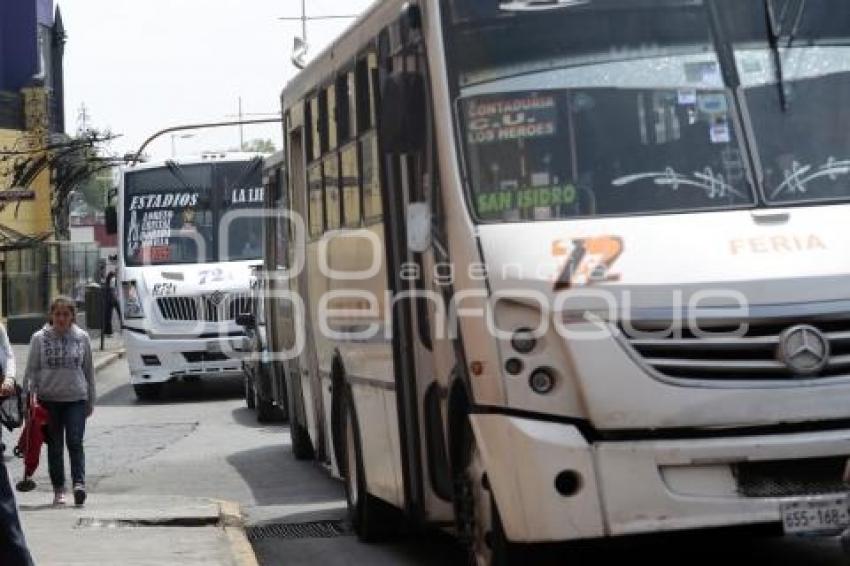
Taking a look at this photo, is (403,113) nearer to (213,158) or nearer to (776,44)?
(776,44)

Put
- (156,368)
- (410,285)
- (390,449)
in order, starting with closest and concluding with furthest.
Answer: (410,285)
(390,449)
(156,368)

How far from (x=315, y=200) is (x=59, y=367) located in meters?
2.87

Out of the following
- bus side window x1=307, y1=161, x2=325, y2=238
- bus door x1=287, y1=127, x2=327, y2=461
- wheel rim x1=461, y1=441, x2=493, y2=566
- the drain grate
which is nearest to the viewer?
wheel rim x1=461, y1=441, x2=493, y2=566

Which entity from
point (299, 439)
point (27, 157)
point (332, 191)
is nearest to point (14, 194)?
point (27, 157)

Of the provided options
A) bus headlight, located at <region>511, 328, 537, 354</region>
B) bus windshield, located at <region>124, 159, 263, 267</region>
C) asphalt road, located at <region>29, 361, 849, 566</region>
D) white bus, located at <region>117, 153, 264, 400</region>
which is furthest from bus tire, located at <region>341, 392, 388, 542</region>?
bus windshield, located at <region>124, 159, 263, 267</region>

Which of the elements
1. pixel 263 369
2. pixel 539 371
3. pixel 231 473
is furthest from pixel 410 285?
pixel 263 369

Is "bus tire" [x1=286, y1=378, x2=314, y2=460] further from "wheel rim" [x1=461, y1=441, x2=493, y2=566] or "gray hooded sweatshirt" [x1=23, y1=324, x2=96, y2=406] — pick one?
"wheel rim" [x1=461, y1=441, x2=493, y2=566]

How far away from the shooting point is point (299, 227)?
15102 millimetres

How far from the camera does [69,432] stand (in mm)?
15258

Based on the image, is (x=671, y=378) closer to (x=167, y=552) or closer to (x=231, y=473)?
(x=167, y=552)

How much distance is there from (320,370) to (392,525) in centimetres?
188

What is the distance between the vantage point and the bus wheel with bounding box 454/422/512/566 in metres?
8.80

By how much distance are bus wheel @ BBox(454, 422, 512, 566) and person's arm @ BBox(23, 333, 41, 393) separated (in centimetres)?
649

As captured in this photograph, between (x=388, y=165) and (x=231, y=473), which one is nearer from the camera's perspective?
(x=388, y=165)
